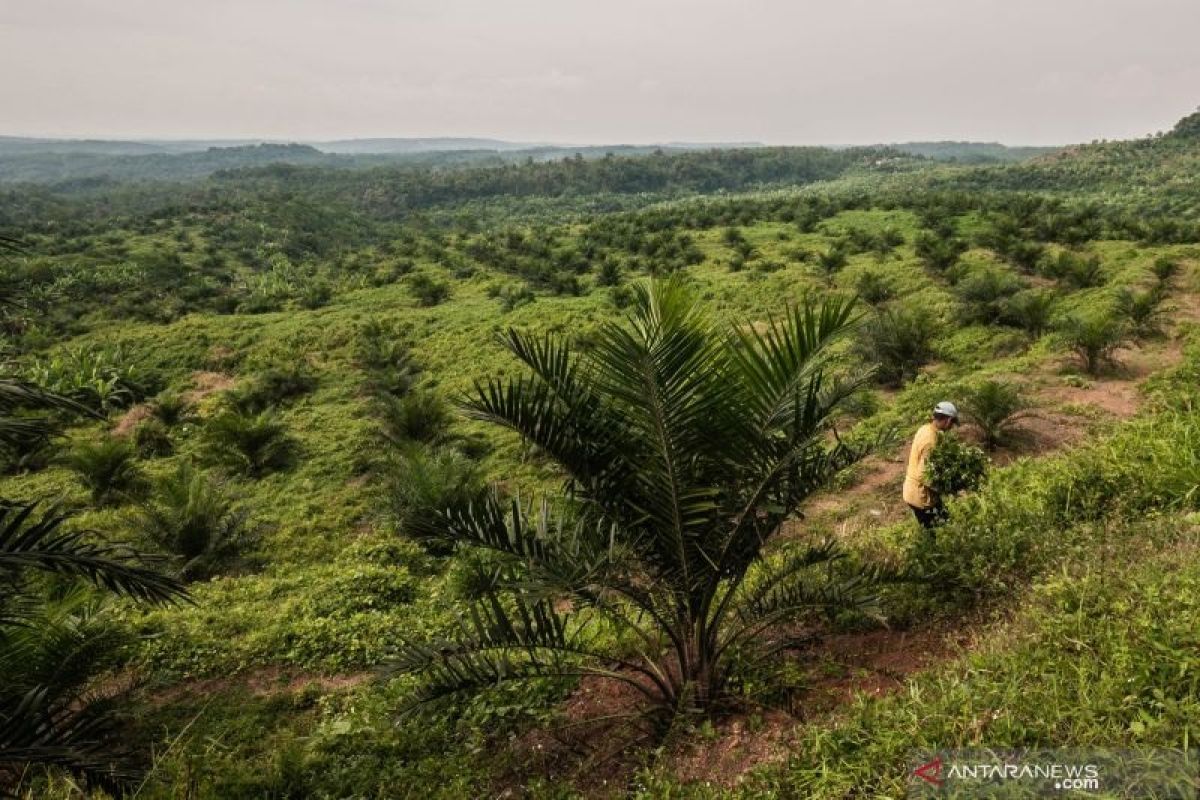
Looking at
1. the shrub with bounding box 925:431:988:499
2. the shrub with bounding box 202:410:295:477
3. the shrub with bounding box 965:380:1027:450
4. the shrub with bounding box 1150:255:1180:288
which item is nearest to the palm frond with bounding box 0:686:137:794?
the shrub with bounding box 925:431:988:499

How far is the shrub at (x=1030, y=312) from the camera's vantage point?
1262 cm

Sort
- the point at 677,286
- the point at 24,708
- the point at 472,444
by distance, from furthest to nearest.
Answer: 1. the point at 472,444
2. the point at 677,286
3. the point at 24,708

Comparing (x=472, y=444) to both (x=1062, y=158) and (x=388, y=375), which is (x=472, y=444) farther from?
(x=1062, y=158)

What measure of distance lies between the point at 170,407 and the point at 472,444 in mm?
8767

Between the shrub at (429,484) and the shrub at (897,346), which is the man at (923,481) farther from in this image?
the shrub at (897,346)

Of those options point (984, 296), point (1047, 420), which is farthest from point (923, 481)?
point (984, 296)

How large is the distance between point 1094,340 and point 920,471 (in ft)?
22.1

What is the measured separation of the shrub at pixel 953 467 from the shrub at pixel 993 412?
12.1 ft

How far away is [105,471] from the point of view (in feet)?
40.8

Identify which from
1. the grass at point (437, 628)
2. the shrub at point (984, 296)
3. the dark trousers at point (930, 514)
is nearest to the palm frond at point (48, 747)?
the grass at point (437, 628)

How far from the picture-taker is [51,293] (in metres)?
32.8

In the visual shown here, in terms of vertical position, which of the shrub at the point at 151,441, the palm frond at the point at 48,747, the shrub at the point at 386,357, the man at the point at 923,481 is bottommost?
the shrub at the point at 151,441

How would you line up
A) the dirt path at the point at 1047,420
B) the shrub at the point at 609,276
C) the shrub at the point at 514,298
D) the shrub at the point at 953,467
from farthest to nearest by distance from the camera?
the shrub at the point at 609,276 < the shrub at the point at 514,298 < the dirt path at the point at 1047,420 < the shrub at the point at 953,467

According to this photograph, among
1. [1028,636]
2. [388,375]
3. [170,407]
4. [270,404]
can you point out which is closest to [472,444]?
[388,375]
